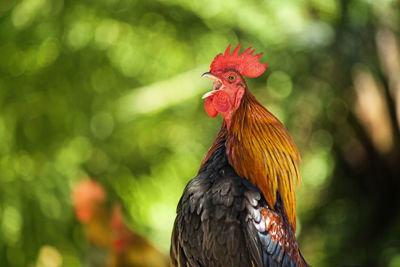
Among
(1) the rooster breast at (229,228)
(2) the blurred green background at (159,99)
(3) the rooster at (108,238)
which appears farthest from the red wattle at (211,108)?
(2) the blurred green background at (159,99)

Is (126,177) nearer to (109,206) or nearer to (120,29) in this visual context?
(109,206)

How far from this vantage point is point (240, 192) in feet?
2.97

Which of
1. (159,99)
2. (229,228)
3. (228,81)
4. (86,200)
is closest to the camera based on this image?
(229,228)

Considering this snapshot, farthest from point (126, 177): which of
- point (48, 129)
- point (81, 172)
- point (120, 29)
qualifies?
point (120, 29)

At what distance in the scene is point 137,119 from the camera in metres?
3.39

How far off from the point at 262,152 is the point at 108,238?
1.68 m

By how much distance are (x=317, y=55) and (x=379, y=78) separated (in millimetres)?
668

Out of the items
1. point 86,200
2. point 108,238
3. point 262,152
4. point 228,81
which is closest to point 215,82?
point 228,81

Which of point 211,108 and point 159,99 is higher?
point 159,99

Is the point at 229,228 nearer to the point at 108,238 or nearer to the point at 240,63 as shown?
the point at 240,63

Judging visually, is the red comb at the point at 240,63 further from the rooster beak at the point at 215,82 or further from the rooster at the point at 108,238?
the rooster at the point at 108,238

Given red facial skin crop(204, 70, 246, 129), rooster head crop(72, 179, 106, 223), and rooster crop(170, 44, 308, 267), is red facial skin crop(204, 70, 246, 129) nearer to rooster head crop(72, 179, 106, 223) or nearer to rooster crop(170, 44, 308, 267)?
rooster crop(170, 44, 308, 267)

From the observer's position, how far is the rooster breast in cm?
88

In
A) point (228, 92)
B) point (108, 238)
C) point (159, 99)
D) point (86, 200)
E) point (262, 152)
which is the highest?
point (159, 99)
